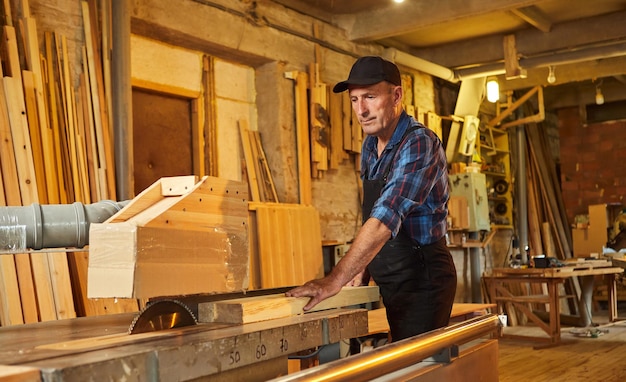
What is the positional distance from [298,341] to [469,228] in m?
7.10

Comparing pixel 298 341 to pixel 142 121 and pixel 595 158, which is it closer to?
pixel 142 121

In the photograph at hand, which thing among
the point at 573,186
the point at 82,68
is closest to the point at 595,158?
the point at 573,186

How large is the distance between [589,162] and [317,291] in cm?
1118

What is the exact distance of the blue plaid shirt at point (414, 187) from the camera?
221cm

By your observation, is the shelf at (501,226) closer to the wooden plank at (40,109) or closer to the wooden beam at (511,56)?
the wooden beam at (511,56)

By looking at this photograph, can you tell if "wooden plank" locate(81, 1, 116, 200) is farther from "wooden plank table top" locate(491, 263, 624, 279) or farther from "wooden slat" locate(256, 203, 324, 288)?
"wooden plank table top" locate(491, 263, 624, 279)

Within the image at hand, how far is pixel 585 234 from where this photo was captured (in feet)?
35.6

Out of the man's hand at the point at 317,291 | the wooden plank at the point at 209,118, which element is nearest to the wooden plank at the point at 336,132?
the wooden plank at the point at 209,118

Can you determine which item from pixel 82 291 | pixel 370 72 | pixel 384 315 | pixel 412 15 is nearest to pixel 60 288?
pixel 82 291

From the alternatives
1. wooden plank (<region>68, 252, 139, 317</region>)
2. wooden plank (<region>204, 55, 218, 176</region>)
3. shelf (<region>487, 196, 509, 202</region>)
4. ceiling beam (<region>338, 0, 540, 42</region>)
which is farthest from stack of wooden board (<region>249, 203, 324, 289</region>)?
shelf (<region>487, 196, 509, 202</region>)

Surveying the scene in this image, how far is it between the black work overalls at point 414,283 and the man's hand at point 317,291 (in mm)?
573

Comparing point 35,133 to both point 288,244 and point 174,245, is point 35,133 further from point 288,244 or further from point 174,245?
point 174,245

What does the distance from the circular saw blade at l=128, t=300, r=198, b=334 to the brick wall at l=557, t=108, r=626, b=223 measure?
→ 1132 centimetres

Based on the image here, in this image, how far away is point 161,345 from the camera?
1.28 meters
